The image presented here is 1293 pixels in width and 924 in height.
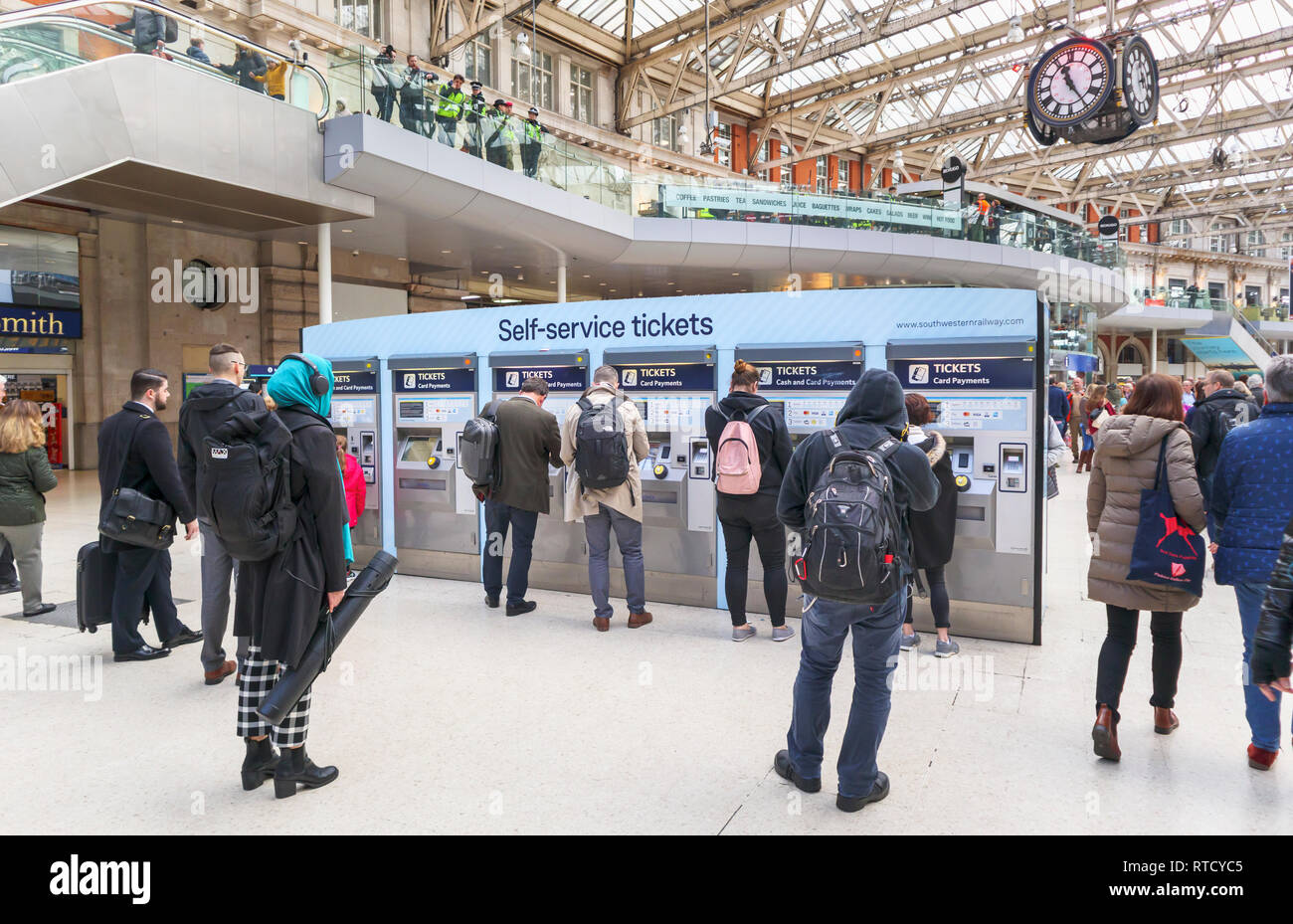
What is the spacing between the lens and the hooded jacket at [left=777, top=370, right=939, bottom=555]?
2930mm

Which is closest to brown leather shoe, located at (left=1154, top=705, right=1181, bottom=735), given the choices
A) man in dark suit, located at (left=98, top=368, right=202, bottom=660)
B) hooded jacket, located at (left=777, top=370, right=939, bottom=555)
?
hooded jacket, located at (left=777, top=370, right=939, bottom=555)

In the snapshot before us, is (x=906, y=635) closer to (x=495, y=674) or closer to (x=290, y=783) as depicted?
(x=495, y=674)

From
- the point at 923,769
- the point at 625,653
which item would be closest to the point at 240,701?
the point at 625,653

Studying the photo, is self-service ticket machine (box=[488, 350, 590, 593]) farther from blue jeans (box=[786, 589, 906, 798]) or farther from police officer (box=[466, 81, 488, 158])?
police officer (box=[466, 81, 488, 158])

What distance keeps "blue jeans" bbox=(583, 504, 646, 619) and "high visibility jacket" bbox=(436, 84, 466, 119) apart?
9895 millimetres

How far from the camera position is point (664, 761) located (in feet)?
10.9

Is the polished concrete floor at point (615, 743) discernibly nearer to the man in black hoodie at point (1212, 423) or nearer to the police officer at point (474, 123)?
the man in black hoodie at point (1212, 423)

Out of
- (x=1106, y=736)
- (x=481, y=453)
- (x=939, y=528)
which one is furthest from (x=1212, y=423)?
(x=481, y=453)

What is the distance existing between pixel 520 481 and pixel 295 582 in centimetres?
268

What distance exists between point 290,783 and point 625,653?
2105 millimetres

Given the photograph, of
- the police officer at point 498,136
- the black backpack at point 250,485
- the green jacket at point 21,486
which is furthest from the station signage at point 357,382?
the police officer at point 498,136

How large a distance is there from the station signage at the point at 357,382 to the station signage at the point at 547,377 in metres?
1.19

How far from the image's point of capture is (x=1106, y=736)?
3.28 meters
